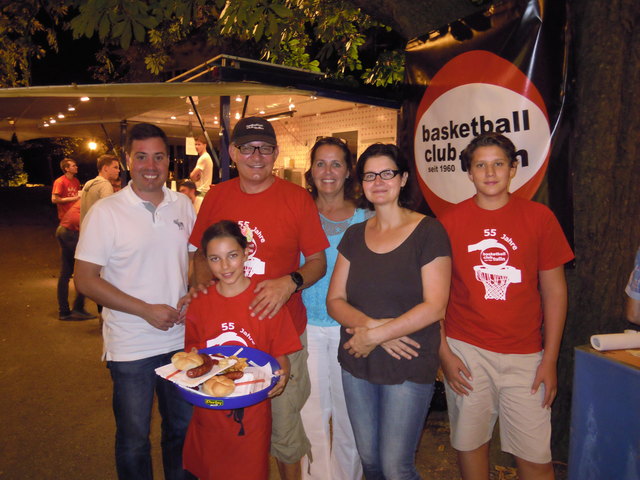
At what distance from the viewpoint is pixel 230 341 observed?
2.34 metres

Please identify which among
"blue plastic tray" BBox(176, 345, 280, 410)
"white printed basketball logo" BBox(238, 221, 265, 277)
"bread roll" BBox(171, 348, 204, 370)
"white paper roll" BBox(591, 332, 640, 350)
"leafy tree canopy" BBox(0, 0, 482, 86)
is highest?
"leafy tree canopy" BBox(0, 0, 482, 86)

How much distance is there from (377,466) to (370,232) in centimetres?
128

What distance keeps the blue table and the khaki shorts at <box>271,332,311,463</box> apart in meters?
1.49

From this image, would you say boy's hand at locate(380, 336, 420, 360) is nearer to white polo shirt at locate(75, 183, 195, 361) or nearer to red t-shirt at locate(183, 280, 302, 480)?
red t-shirt at locate(183, 280, 302, 480)

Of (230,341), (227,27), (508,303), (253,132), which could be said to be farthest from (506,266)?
(227,27)

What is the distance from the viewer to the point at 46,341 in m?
5.85

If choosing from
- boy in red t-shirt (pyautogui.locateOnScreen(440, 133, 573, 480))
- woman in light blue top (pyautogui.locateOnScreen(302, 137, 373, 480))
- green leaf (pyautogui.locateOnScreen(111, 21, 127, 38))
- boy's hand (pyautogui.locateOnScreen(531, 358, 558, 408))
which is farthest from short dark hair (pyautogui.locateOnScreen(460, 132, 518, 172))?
green leaf (pyautogui.locateOnScreen(111, 21, 127, 38))

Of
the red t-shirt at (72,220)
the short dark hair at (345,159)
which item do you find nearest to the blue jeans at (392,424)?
the short dark hair at (345,159)

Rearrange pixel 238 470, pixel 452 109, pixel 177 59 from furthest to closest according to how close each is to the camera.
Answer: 1. pixel 177 59
2. pixel 452 109
3. pixel 238 470

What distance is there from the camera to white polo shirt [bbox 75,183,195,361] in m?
2.33

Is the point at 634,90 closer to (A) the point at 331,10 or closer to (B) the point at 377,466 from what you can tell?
(B) the point at 377,466

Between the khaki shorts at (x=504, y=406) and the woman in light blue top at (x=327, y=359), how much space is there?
717mm

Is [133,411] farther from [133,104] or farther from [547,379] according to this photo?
[133,104]

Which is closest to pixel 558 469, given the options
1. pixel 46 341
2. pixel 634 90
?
pixel 634 90
